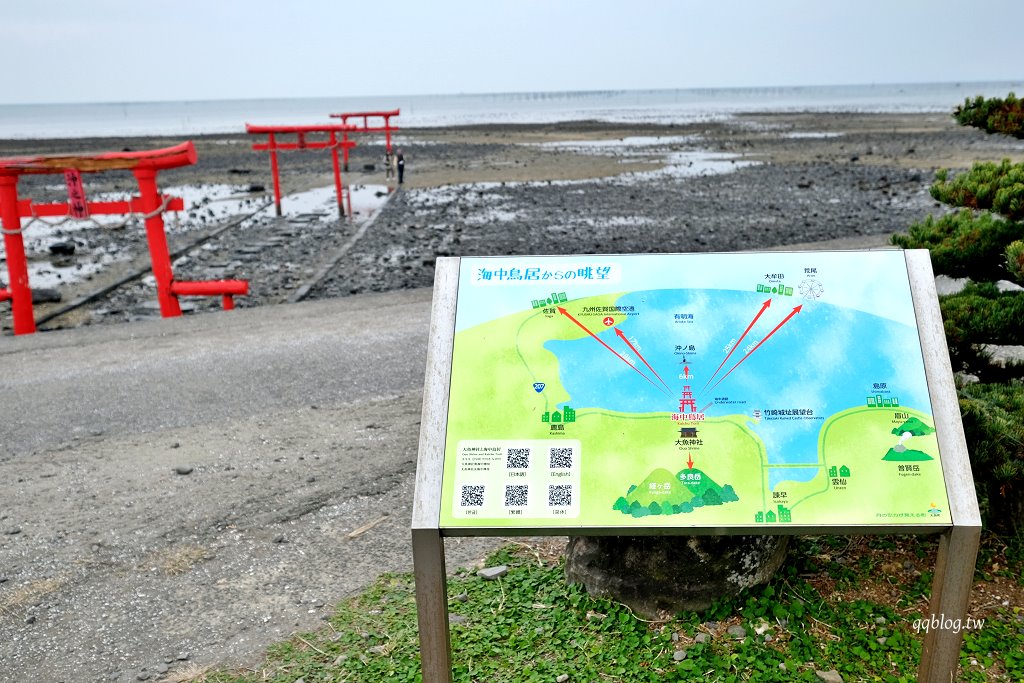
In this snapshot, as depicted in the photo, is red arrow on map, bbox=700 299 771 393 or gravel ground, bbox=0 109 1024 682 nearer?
red arrow on map, bbox=700 299 771 393

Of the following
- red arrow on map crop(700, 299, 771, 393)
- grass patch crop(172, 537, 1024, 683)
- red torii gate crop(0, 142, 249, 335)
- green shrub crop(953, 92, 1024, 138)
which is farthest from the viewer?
red torii gate crop(0, 142, 249, 335)

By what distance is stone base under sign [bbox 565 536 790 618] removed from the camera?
124 inches

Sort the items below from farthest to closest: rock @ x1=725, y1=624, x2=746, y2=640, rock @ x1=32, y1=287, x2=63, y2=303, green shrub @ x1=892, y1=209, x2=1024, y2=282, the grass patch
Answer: rock @ x1=32, y1=287, x2=63, y2=303, green shrub @ x1=892, y1=209, x2=1024, y2=282, rock @ x1=725, y1=624, x2=746, y2=640, the grass patch

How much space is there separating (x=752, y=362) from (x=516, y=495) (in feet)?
2.92

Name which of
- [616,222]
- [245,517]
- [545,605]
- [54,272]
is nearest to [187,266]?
[54,272]

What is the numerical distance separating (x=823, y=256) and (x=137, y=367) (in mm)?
5843

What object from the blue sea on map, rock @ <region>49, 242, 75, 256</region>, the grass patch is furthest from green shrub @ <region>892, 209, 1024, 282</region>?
rock @ <region>49, 242, 75, 256</region>

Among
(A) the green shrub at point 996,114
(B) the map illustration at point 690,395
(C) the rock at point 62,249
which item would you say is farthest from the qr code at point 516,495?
(C) the rock at point 62,249

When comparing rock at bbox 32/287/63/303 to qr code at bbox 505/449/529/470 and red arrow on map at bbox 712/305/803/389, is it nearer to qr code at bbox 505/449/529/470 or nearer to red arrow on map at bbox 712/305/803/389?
qr code at bbox 505/449/529/470

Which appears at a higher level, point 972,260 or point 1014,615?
point 972,260

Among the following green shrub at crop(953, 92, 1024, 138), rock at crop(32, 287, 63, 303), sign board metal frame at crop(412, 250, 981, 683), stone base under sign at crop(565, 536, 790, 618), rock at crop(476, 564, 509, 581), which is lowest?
rock at crop(32, 287, 63, 303)

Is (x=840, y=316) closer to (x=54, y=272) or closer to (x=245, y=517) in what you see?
(x=245, y=517)

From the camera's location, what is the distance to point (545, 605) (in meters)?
3.41

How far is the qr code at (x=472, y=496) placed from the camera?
244 cm
